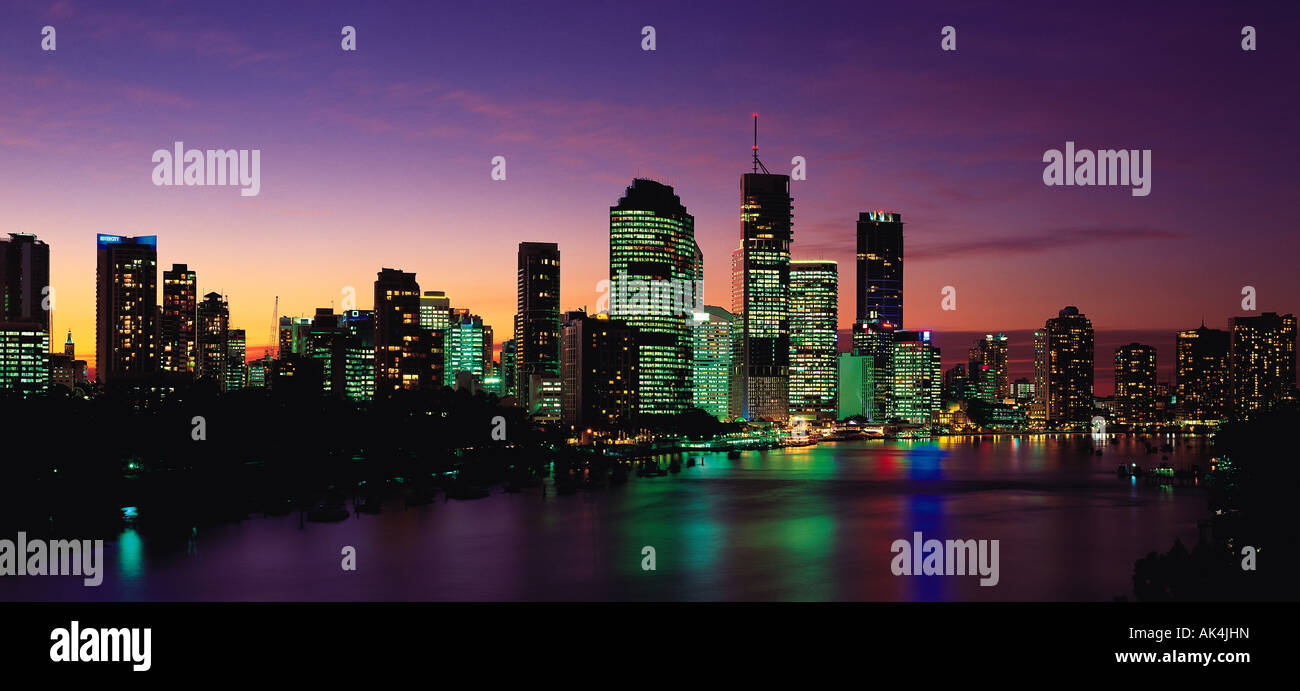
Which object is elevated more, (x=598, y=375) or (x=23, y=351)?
(x=23, y=351)

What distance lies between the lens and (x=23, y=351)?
160 metres

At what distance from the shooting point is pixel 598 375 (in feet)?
598

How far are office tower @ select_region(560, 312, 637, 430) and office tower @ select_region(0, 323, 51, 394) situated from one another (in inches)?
3089

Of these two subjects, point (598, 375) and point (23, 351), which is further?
point (598, 375)

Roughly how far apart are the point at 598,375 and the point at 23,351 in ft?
283

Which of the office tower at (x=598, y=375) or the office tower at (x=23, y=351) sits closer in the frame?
the office tower at (x=23, y=351)

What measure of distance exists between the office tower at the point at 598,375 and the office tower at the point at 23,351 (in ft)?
257

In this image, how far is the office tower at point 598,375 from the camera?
592 feet

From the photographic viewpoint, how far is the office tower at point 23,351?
157375mm

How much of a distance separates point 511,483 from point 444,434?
979 cm
